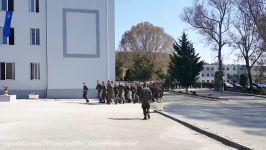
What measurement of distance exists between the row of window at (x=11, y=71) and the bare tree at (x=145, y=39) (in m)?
51.5

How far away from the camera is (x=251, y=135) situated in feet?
52.7

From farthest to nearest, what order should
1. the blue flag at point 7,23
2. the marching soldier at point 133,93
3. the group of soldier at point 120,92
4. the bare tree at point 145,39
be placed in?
the bare tree at point 145,39, the blue flag at point 7,23, the marching soldier at point 133,93, the group of soldier at point 120,92

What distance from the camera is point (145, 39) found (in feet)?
322

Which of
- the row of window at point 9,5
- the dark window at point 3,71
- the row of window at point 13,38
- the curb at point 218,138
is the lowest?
the curb at point 218,138

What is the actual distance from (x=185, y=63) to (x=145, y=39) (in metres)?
32.4

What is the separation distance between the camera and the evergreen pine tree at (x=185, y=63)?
6662cm

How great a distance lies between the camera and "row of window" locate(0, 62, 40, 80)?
45594 millimetres

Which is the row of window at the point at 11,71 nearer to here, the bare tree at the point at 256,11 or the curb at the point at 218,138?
the bare tree at the point at 256,11

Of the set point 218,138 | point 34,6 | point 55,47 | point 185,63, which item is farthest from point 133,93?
point 185,63

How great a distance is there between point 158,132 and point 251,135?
3.18 meters

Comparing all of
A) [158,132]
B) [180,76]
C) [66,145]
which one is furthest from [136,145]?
[180,76]

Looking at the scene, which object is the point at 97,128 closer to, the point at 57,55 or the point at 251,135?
the point at 251,135

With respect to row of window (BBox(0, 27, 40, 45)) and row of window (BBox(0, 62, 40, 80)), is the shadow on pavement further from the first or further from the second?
row of window (BBox(0, 27, 40, 45))

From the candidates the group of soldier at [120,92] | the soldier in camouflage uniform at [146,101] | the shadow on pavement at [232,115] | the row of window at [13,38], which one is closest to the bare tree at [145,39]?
the row of window at [13,38]
